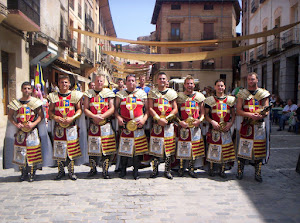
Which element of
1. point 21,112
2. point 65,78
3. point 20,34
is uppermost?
point 20,34

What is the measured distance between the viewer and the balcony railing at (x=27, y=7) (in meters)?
12.5

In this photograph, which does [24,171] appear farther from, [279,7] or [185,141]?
[279,7]

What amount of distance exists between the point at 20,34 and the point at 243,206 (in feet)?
43.9

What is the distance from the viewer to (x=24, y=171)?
5.43 metres

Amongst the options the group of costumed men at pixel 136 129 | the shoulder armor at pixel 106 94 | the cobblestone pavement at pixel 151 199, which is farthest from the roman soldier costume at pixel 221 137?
the shoulder armor at pixel 106 94

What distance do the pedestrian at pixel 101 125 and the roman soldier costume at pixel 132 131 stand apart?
0.62 feet

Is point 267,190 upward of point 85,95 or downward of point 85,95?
downward

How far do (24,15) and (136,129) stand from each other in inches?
379

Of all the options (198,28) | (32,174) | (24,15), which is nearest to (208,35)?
(198,28)

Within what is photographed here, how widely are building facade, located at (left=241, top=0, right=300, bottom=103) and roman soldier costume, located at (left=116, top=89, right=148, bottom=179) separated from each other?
13.1 meters

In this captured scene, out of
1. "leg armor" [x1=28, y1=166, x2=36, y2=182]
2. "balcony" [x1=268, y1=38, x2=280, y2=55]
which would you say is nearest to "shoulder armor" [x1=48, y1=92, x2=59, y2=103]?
"leg armor" [x1=28, y1=166, x2=36, y2=182]

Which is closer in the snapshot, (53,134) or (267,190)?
(267,190)

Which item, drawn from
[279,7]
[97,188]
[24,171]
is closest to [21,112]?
[24,171]

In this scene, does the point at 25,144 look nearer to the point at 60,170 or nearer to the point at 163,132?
the point at 60,170
